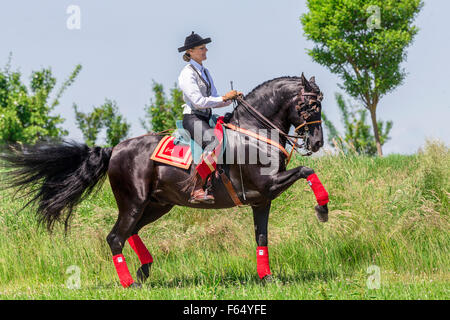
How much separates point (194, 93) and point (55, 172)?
249cm

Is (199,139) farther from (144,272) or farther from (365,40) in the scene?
(365,40)

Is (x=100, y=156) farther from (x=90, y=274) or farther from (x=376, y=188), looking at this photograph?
(x=376, y=188)

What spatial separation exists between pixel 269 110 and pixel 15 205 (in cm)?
693

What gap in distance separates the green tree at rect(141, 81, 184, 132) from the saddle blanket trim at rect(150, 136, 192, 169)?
735 inches

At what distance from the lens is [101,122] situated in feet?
95.6

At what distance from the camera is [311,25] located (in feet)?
87.7

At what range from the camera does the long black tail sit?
23.3 ft

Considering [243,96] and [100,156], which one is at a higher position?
[243,96]

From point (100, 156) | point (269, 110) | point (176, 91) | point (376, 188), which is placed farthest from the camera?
point (176, 91)

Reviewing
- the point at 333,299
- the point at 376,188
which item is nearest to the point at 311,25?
the point at 376,188

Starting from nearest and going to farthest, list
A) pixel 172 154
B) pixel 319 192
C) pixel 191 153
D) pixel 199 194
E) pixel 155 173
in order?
pixel 319 192 < pixel 199 194 < pixel 191 153 < pixel 172 154 < pixel 155 173

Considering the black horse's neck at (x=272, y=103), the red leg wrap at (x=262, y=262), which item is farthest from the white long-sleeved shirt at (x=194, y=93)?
the red leg wrap at (x=262, y=262)

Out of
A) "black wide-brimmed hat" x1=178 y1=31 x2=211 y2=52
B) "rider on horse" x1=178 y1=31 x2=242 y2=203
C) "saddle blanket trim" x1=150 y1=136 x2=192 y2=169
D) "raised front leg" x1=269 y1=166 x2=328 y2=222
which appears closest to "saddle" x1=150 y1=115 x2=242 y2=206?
"saddle blanket trim" x1=150 y1=136 x2=192 y2=169

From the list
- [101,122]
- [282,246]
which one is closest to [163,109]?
[101,122]
